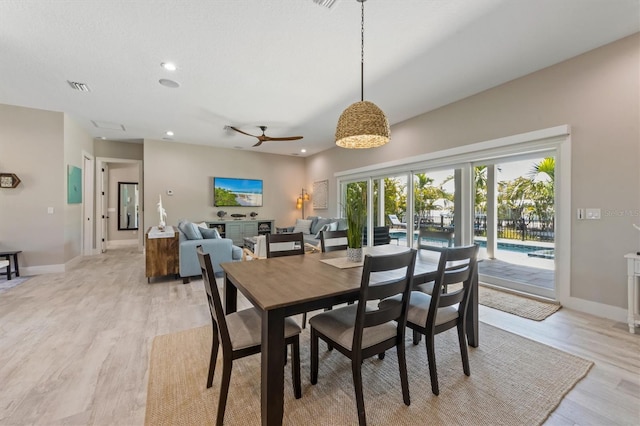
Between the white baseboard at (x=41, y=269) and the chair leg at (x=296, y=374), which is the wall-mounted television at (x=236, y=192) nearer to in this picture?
the white baseboard at (x=41, y=269)

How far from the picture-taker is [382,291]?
1.44m

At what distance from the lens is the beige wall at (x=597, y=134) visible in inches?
104

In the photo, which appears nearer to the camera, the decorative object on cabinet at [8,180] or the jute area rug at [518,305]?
the jute area rug at [518,305]

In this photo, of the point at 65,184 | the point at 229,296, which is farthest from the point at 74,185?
the point at 229,296

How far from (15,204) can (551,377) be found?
288 inches

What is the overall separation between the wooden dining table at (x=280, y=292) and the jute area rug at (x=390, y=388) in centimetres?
42

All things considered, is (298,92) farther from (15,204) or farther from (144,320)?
(15,204)

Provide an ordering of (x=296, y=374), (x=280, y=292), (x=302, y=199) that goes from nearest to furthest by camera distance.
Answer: (x=280, y=292) → (x=296, y=374) → (x=302, y=199)

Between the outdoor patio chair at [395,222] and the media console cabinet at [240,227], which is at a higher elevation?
the outdoor patio chair at [395,222]

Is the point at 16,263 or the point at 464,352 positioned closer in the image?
the point at 464,352

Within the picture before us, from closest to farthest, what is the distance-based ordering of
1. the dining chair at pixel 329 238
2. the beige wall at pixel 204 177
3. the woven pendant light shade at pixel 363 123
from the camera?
1. the woven pendant light shade at pixel 363 123
2. the dining chair at pixel 329 238
3. the beige wall at pixel 204 177

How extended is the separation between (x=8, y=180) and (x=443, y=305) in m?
6.58

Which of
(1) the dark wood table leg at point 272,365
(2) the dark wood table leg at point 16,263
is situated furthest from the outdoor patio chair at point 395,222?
(2) the dark wood table leg at point 16,263

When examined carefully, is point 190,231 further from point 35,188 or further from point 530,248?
point 530,248
